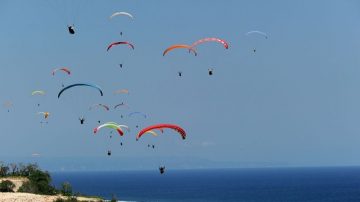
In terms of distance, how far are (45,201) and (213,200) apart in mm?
122798

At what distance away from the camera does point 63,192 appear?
60.2m

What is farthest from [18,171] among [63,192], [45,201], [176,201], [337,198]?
[337,198]

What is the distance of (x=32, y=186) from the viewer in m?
60.9

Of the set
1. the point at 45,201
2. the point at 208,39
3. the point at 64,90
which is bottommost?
the point at 45,201

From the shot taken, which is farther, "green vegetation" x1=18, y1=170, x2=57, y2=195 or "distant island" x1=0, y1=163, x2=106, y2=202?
"green vegetation" x1=18, y1=170, x2=57, y2=195

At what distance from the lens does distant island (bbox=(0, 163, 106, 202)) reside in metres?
49.8

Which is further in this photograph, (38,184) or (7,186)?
(38,184)

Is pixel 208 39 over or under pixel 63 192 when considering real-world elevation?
over

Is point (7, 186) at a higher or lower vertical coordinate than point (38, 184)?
lower

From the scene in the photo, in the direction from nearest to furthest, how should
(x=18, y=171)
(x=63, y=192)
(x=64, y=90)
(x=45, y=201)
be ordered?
(x=64, y=90) < (x=45, y=201) < (x=63, y=192) < (x=18, y=171)

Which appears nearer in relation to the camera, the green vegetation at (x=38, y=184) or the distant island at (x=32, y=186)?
the distant island at (x=32, y=186)

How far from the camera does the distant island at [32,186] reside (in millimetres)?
49844

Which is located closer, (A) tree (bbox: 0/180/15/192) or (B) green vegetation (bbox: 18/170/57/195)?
(A) tree (bbox: 0/180/15/192)

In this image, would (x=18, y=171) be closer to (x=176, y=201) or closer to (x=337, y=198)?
(x=176, y=201)
